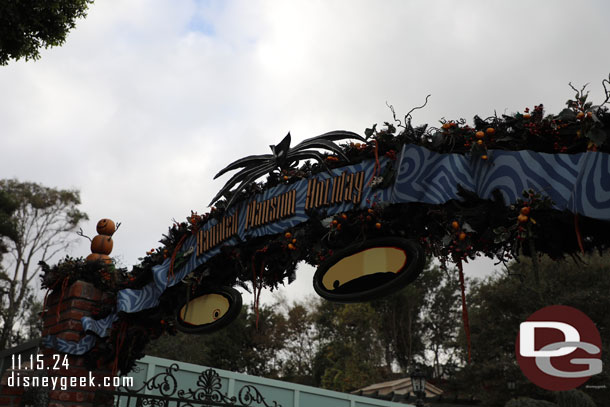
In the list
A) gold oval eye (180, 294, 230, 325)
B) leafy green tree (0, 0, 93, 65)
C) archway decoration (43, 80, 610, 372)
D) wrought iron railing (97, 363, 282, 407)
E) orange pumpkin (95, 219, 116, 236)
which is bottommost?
wrought iron railing (97, 363, 282, 407)

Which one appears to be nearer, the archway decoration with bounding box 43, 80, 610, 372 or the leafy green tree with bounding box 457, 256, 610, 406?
the archway decoration with bounding box 43, 80, 610, 372

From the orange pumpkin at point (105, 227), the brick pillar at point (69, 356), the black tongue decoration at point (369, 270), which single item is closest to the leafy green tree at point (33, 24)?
the orange pumpkin at point (105, 227)

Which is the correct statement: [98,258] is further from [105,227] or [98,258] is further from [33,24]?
[33,24]

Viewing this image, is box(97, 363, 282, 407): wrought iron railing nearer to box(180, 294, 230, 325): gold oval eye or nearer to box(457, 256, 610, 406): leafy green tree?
box(180, 294, 230, 325): gold oval eye

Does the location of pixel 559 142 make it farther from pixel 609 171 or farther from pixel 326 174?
pixel 326 174

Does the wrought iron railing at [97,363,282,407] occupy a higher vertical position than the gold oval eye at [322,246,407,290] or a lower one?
lower

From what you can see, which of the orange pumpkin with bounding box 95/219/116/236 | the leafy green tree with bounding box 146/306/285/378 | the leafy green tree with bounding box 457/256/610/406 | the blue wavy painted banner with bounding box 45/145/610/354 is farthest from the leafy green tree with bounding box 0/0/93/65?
the leafy green tree with bounding box 146/306/285/378

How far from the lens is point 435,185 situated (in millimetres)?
3496

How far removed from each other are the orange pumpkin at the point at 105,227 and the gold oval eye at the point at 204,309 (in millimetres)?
1900

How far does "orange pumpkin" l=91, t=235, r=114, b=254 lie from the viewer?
6.21 metres

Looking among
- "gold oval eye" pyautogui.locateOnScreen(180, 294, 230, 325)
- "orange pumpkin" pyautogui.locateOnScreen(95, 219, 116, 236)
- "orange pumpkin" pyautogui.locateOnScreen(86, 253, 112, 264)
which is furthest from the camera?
"orange pumpkin" pyautogui.locateOnScreen(95, 219, 116, 236)

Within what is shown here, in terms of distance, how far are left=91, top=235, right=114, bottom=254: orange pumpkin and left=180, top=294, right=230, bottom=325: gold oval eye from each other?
5.76 feet

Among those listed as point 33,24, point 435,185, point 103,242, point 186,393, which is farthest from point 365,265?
point 33,24

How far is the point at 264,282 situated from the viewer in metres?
4.56
